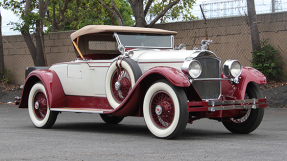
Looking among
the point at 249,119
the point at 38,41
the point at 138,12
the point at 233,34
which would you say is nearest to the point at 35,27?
the point at 38,41

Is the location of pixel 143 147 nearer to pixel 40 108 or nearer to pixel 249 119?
pixel 249 119

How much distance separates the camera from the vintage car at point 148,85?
5.55 meters

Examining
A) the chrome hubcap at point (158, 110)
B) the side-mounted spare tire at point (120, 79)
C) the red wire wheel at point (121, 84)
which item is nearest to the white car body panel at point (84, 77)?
the side-mounted spare tire at point (120, 79)

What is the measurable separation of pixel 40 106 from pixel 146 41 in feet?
7.97

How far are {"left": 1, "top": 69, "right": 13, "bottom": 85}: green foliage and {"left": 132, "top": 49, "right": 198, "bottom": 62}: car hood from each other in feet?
38.0

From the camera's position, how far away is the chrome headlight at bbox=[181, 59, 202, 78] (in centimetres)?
562

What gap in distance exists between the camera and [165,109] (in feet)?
18.3

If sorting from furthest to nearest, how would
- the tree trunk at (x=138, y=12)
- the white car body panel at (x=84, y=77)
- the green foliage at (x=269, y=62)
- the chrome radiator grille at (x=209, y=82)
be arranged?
the tree trunk at (x=138, y=12), the green foliage at (x=269, y=62), the white car body panel at (x=84, y=77), the chrome radiator grille at (x=209, y=82)

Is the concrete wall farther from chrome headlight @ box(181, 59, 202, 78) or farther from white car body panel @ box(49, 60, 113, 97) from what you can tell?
chrome headlight @ box(181, 59, 202, 78)

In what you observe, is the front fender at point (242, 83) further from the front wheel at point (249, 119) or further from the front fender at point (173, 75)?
the front fender at point (173, 75)

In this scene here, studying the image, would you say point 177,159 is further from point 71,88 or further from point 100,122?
point 100,122

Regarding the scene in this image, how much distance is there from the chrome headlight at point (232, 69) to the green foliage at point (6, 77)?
41.9 feet

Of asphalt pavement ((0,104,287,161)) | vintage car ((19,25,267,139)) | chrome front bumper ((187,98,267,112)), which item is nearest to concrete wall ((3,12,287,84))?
vintage car ((19,25,267,139))

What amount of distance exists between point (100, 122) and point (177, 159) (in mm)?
4834
